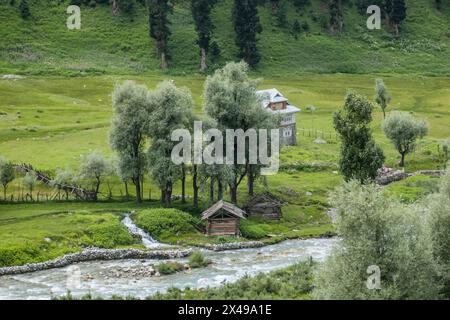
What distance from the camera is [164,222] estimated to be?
8356 centimetres

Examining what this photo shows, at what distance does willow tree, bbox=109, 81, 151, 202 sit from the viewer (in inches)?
3565

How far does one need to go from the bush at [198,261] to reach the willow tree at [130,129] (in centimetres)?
1969

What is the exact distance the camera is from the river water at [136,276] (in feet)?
211

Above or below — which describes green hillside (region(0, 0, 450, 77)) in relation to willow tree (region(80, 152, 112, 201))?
above

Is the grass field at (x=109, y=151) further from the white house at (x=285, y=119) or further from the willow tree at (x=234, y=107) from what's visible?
the willow tree at (x=234, y=107)

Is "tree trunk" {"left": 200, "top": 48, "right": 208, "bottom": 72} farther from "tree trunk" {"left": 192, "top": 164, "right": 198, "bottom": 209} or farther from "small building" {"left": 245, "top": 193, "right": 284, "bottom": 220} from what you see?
"small building" {"left": 245, "top": 193, "right": 284, "bottom": 220}

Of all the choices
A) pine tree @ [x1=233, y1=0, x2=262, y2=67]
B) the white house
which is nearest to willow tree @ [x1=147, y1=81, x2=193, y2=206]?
the white house

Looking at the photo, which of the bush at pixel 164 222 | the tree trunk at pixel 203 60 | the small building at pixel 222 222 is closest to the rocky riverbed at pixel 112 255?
the bush at pixel 164 222

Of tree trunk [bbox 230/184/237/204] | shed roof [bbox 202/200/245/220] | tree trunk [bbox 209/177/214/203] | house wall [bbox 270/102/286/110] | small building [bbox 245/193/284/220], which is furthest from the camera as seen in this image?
house wall [bbox 270/102/286/110]

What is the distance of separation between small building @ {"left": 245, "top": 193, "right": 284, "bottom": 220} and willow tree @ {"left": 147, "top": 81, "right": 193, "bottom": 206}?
947cm

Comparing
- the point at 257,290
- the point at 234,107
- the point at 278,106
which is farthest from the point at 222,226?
the point at 278,106

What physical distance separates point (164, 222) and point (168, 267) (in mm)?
12871

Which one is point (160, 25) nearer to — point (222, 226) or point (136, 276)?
point (222, 226)
